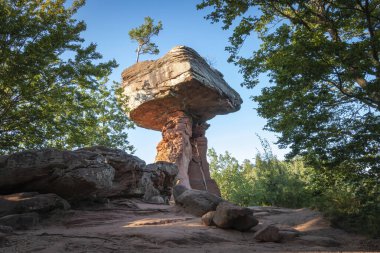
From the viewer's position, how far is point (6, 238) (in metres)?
5.91

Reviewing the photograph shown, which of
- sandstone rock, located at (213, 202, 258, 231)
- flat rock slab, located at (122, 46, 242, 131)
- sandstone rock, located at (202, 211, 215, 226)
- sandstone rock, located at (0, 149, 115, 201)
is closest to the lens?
sandstone rock, located at (213, 202, 258, 231)

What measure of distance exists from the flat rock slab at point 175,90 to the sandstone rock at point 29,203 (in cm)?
1303

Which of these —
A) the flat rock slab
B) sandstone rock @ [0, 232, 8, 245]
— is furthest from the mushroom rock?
sandstone rock @ [0, 232, 8, 245]

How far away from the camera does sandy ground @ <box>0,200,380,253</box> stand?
19.4 feet

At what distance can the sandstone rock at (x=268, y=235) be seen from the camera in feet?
25.2

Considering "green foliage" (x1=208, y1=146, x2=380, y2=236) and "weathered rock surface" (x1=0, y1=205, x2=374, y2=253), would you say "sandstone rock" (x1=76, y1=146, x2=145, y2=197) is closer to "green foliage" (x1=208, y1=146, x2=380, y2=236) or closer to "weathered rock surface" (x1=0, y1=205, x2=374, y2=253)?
"weathered rock surface" (x1=0, y1=205, x2=374, y2=253)

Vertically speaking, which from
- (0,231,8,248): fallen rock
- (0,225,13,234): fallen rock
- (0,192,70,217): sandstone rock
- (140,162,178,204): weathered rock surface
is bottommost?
(0,231,8,248): fallen rock

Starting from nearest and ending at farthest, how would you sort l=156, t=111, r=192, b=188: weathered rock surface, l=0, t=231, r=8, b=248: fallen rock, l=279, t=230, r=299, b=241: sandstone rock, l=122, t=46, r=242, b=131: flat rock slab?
l=0, t=231, r=8, b=248: fallen rock → l=279, t=230, r=299, b=241: sandstone rock → l=122, t=46, r=242, b=131: flat rock slab → l=156, t=111, r=192, b=188: weathered rock surface

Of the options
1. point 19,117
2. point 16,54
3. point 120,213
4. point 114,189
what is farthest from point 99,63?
point 120,213

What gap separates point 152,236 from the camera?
671cm

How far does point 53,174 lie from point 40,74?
5.38m

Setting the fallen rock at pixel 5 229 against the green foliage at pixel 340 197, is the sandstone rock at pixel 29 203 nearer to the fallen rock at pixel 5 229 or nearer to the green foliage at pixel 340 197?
the fallen rock at pixel 5 229

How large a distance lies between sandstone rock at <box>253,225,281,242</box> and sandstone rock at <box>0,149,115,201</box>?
5.71 meters

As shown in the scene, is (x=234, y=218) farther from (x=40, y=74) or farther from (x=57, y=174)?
(x=40, y=74)
